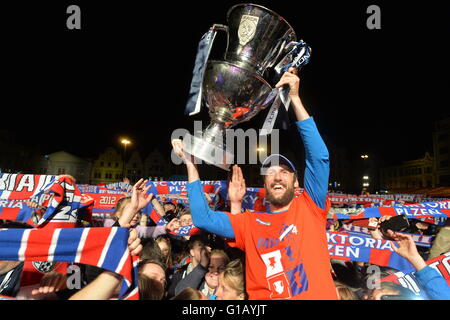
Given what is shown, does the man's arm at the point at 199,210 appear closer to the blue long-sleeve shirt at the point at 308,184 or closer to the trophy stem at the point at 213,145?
the blue long-sleeve shirt at the point at 308,184

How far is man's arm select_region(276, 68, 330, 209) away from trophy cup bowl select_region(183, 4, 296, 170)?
0.67 feet

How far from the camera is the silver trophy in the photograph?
7.25 ft

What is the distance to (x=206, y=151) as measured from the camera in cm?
218

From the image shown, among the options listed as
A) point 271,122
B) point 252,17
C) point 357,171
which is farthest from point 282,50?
point 357,171

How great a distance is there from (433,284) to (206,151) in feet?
6.68

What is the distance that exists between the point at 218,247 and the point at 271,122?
6.07ft

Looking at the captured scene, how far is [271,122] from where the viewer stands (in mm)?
2322

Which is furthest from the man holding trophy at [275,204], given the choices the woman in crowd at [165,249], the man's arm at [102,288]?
the woman in crowd at [165,249]

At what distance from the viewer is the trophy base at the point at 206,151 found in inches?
84.5

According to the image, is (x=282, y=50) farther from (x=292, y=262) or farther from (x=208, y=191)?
(x=208, y=191)

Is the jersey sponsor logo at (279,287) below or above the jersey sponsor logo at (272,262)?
below

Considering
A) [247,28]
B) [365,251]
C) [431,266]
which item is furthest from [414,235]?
[247,28]

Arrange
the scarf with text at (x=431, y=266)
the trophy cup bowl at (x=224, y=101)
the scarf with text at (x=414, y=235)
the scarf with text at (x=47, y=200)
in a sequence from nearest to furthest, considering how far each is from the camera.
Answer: the trophy cup bowl at (x=224, y=101) < the scarf with text at (x=431, y=266) < the scarf with text at (x=47, y=200) < the scarf with text at (x=414, y=235)

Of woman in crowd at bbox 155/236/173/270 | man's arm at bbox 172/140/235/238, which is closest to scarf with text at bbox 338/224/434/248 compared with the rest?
woman in crowd at bbox 155/236/173/270
